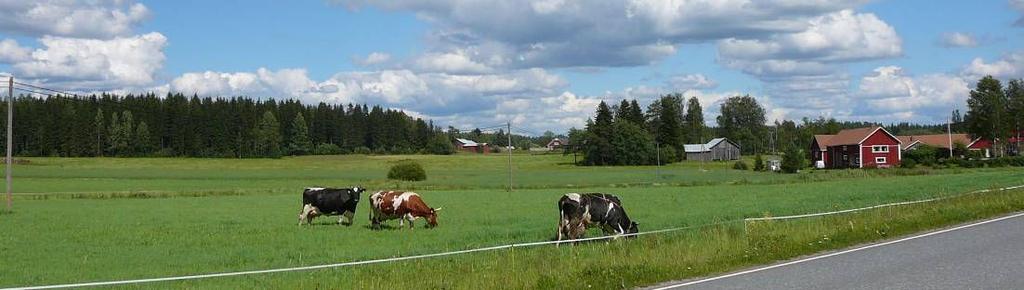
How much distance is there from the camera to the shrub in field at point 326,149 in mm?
184000

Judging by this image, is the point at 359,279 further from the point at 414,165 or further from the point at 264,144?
the point at 264,144

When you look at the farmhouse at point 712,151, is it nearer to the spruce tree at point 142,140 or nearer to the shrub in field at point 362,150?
the shrub in field at point 362,150

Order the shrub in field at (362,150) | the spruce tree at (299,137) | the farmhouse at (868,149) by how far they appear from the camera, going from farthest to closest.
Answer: the shrub in field at (362,150) → the spruce tree at (299,137) → the farmhouse at (868,149)

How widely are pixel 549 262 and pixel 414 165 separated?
245 ft

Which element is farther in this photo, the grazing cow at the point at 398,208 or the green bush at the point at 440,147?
the green bush at the point at 440,147

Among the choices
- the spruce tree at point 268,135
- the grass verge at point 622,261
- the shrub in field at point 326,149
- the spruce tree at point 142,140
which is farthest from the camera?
the shrub in field at point 326,149

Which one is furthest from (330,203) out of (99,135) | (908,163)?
(99,135)

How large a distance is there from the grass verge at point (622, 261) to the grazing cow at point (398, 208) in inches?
419

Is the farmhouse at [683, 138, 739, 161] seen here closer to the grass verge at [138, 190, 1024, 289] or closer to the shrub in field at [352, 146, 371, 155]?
the shrub in field at [352, 146, 371, 155]

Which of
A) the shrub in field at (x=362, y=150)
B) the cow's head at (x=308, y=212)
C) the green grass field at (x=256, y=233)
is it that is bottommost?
the green grass field at (x=256, y=233)

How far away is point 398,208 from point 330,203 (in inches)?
147

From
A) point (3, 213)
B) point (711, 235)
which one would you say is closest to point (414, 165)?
point (3, 213)

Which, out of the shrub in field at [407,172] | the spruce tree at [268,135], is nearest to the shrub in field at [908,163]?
the shrub in field at [407,172]

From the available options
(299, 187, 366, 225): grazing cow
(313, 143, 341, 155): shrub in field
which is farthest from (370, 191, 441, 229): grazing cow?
(313, 143, 341, 155): shrub in field
